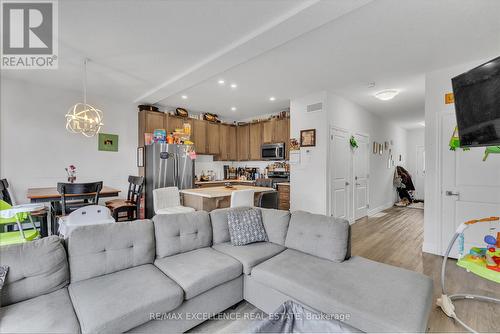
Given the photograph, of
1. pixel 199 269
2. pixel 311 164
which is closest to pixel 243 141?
pixel 311 164

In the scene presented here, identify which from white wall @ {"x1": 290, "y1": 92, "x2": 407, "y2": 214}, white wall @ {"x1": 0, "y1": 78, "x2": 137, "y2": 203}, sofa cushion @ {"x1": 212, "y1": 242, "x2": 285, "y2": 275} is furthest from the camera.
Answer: white wall @ {"x1": 290, "y1": 92, "x2": 407, "y2": 214}

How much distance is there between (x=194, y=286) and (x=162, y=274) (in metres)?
0.31

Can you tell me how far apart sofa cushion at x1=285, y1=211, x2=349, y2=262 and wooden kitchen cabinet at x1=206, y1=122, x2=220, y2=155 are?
4.09 metres

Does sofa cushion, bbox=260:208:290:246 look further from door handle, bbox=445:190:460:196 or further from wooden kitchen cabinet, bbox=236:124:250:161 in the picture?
wooden kitchen cabinet, bbox=236:124:250:161

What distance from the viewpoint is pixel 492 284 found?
8.21 feet

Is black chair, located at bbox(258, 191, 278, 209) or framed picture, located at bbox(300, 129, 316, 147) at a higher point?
framed picture, located at bbox(300, 129, 316, 147)

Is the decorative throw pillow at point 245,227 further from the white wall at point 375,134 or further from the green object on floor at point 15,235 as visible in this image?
the white wall at point 375,134

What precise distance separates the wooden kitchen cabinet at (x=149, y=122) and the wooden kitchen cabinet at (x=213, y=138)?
129 cm

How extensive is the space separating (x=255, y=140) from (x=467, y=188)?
14.1ft

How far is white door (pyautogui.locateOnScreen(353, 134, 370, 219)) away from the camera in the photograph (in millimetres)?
5207

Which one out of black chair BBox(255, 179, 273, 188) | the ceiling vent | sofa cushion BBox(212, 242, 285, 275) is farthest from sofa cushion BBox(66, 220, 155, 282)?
the ceiling vent

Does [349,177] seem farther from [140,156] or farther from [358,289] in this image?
[140,156]

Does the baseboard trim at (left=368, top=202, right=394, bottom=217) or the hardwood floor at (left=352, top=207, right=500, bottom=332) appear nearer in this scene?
the hardwood floor at (left=352, top=207, right=500, bottom=332)

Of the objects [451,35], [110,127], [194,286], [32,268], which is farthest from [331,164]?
[110,127]
